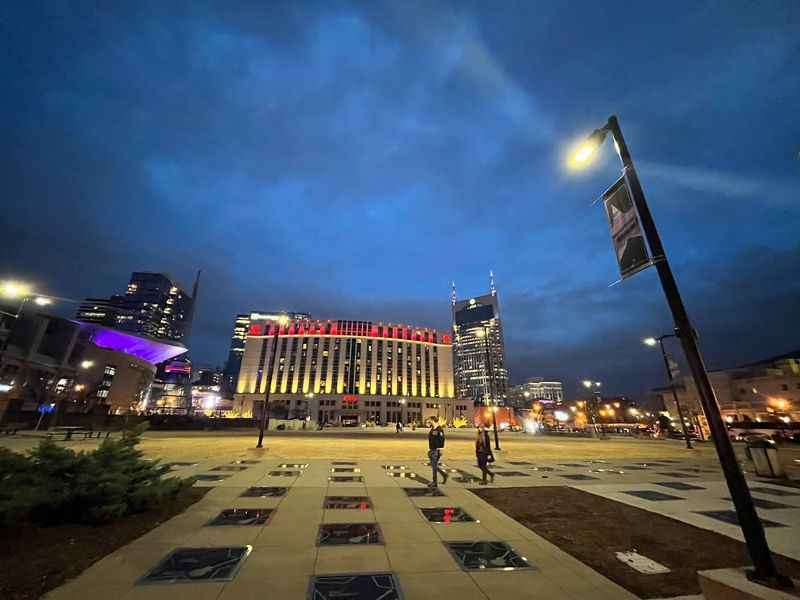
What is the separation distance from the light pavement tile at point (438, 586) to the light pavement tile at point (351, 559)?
52cm

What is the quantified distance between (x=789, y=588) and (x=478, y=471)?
11.0 meters

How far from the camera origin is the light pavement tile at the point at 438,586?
4148 millimetres

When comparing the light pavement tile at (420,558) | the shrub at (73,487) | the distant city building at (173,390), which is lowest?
the light pavement tile at (420,558)

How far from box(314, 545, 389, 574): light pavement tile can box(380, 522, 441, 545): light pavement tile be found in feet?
1.64

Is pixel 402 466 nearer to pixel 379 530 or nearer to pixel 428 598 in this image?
pixel 379 530

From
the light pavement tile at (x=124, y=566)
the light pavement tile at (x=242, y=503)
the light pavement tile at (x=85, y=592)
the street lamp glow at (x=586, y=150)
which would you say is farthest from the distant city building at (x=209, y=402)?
the street lamp glow at (x=586, y=150)

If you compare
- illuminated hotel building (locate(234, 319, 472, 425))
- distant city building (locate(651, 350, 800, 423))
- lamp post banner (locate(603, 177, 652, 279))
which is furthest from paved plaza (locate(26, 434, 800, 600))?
illuminated hotel building (locate(234, 319, 472, 425))

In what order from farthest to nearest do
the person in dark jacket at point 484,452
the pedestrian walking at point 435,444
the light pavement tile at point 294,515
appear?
the person in dark jacket at point 484,452 → the pedestrian walking at point 435,444 → the light pavement tile at point 294,515

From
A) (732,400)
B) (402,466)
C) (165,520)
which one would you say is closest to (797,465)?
(402,466)

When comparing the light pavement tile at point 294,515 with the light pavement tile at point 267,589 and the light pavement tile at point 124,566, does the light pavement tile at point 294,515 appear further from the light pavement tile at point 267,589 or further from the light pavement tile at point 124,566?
the light pavement tile at point 267,589

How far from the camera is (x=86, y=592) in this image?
3.96 meters

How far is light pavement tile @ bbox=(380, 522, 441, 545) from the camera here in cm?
600

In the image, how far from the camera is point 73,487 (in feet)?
20.6

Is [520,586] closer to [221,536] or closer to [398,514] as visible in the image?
[398,514]
